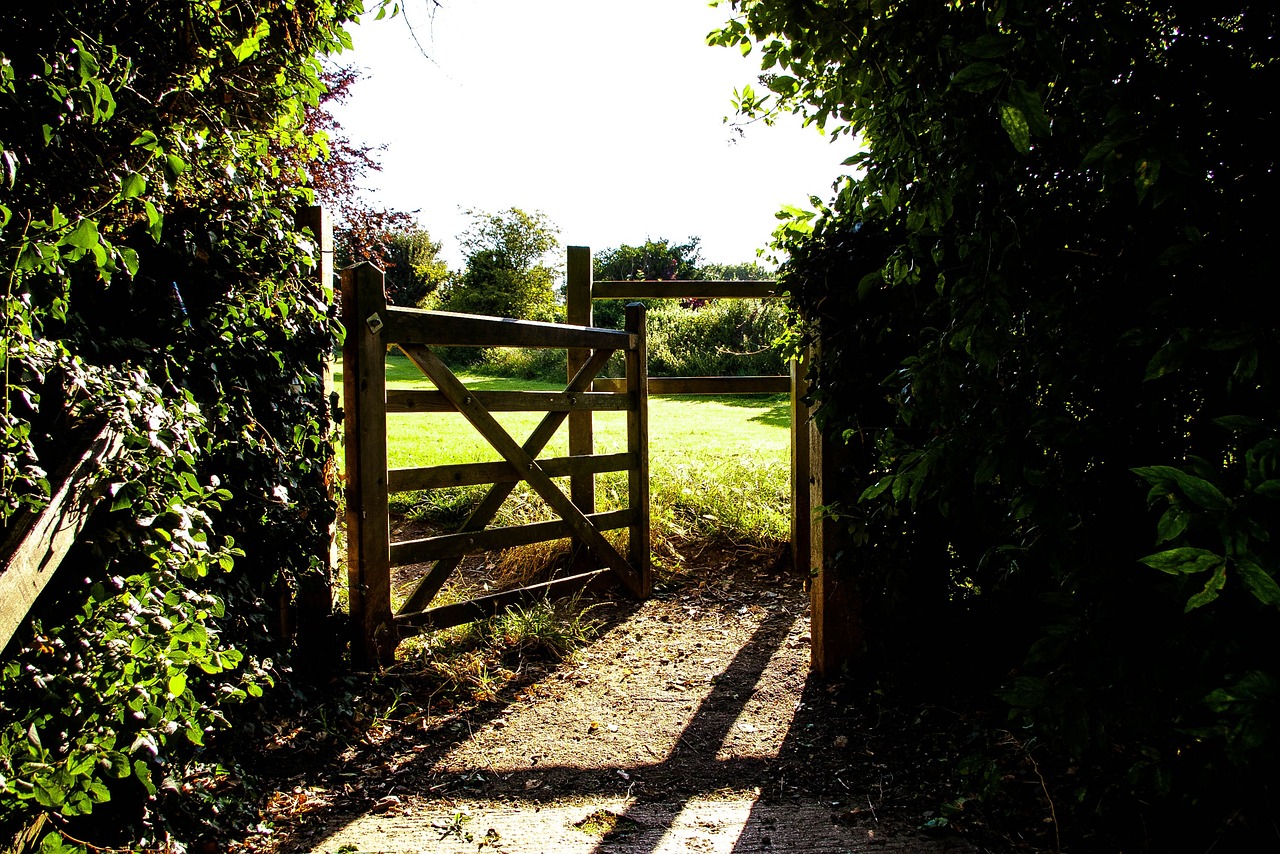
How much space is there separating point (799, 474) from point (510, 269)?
1897 cm

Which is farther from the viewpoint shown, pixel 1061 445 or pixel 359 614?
pixel 359 614

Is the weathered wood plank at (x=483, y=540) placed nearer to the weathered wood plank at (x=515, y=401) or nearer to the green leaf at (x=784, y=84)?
the weathered wood plank at (x=515, y=401)

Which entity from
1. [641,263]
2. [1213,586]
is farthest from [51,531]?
[641,263]

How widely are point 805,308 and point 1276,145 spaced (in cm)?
222

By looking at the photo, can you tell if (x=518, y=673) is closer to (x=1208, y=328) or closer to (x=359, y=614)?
(x=359, y=614)

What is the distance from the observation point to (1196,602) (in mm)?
1241

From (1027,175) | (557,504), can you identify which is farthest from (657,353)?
(1027,175)

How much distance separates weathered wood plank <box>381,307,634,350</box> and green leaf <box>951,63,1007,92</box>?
3.05 metres

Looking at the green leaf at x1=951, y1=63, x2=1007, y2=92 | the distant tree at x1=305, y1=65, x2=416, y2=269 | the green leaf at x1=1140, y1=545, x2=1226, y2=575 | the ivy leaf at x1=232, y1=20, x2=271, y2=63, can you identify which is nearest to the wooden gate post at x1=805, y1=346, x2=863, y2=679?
the green leaf at x1=951, y1=63, x2=1007, y2=92

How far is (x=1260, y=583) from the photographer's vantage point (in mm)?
1180

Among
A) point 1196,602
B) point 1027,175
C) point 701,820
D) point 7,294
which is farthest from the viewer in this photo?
point 701,820

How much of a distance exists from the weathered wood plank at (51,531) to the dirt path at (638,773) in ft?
4.29

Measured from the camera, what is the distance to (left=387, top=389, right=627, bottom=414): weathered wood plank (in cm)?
430

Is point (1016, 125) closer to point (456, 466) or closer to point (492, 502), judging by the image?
point (456, 466)
